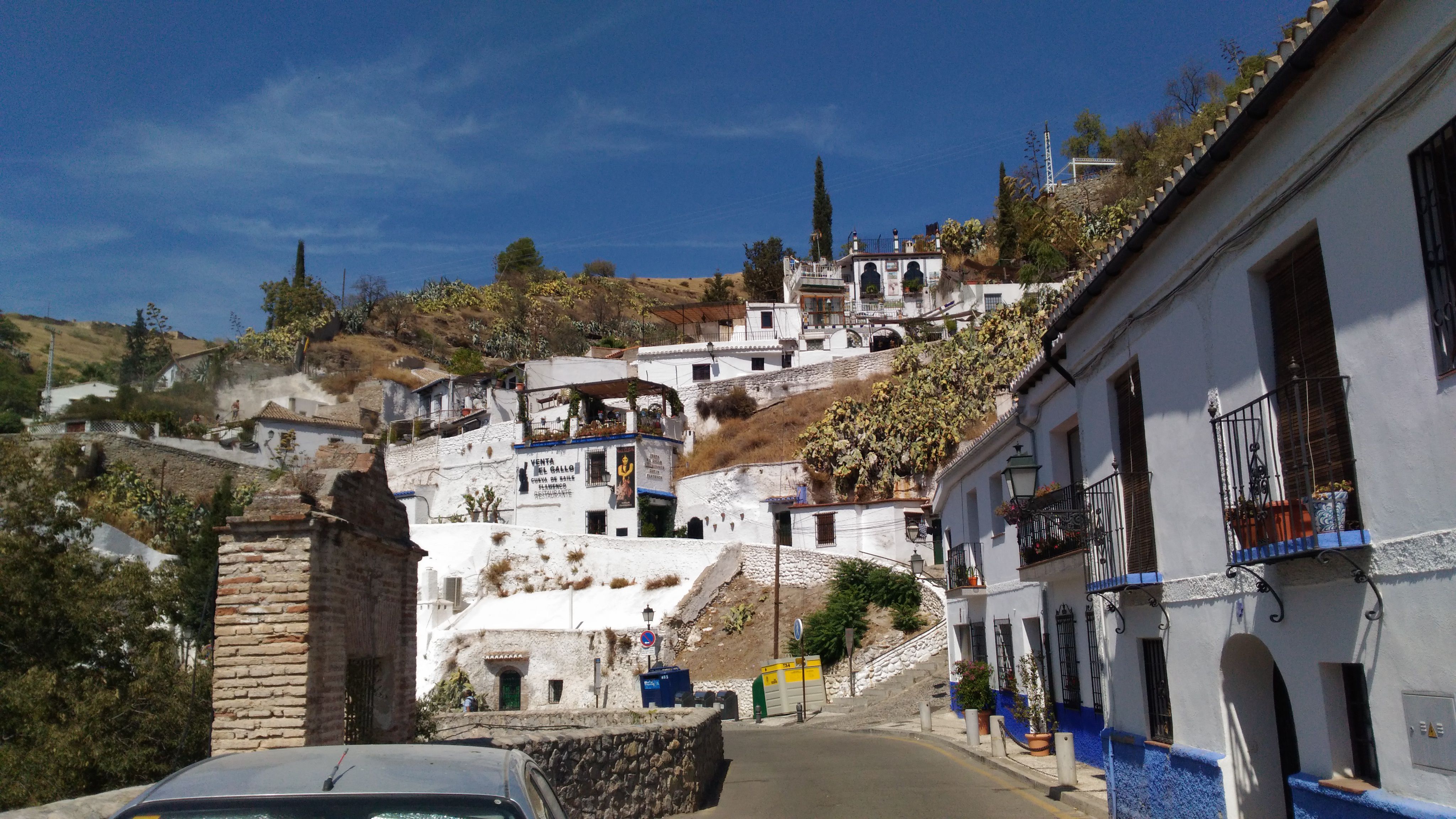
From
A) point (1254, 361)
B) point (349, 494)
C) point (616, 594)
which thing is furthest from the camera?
point (616, 594)

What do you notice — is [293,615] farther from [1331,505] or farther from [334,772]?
[1331,505]

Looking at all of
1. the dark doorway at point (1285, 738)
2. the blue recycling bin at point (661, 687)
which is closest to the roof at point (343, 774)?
the dark doorway at point (1285, 738)

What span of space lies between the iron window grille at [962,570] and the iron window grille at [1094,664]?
677cm

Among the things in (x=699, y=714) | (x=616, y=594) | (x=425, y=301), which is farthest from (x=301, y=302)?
(x=699, y=714)

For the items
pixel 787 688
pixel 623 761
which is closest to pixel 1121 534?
pixel 623 761

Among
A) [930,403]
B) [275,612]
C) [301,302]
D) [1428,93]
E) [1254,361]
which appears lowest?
[275,612]

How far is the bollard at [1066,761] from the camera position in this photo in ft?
42.8

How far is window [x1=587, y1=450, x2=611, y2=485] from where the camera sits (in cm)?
4759

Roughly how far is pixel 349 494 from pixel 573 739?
144 inches

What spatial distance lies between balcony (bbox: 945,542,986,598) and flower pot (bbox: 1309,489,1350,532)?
14.0 meters

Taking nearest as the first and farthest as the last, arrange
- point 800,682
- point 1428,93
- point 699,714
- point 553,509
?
1. point 1428,93
2. point 699,714
3. point 800,682
4. point 553,509

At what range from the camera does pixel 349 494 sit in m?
9.95

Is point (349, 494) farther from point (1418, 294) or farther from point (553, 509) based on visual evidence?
point (553, 509)

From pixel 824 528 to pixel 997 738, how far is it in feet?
75.2
